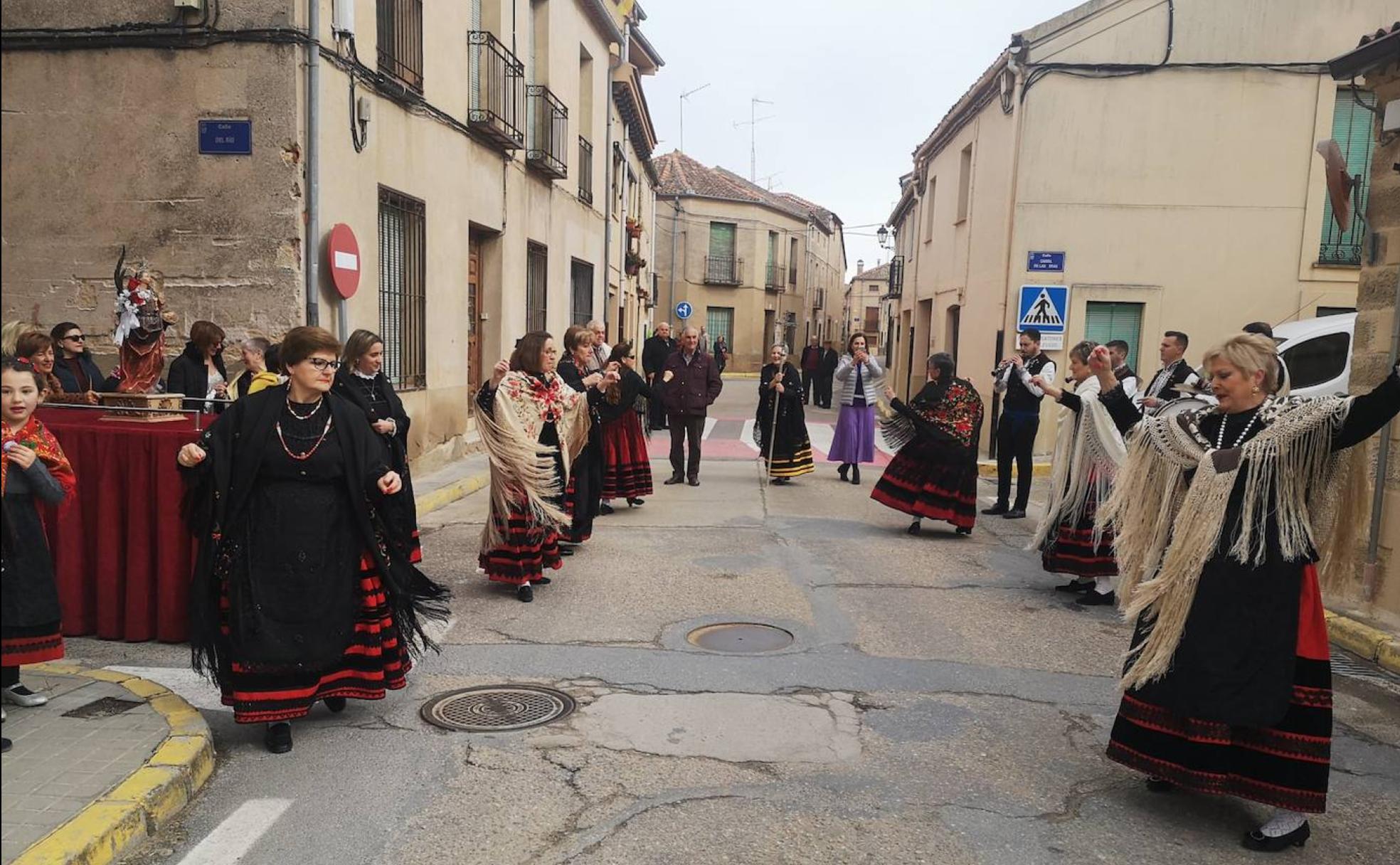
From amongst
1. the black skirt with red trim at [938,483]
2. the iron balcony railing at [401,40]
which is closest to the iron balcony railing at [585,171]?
the iron balcony railing at [401,40]

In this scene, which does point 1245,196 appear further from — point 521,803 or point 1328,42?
point 521,803

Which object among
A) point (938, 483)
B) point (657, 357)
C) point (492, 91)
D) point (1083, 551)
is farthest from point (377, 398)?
point (657, 357)

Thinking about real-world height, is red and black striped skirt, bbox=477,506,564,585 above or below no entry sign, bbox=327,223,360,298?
below

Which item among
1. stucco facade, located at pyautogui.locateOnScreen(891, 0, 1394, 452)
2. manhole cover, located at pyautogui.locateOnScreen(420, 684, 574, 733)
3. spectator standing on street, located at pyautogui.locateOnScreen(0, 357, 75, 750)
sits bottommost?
manhole cover, located at pyautogui.locateOnScreen(420, 684, 574, 733)

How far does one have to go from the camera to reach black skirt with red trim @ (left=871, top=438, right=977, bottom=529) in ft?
28.5

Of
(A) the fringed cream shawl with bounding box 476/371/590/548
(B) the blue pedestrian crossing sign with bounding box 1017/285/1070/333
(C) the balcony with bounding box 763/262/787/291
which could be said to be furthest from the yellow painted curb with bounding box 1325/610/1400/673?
(C) the balcony with bounding box 763/262/787/291

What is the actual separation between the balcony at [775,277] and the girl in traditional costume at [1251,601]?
41336 mm

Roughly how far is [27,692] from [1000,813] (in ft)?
13.1

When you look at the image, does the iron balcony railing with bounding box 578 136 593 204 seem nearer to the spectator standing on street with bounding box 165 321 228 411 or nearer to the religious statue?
the spectator standing on street with bounding box 165 321 228 411

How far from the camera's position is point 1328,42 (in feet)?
44.1

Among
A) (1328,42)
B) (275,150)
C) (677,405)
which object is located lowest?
(677,405)

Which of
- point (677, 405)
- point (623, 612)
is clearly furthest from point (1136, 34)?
point (623, 612)

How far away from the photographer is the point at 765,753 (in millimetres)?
4148

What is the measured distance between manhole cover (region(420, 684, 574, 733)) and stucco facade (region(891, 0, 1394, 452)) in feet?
35.9
